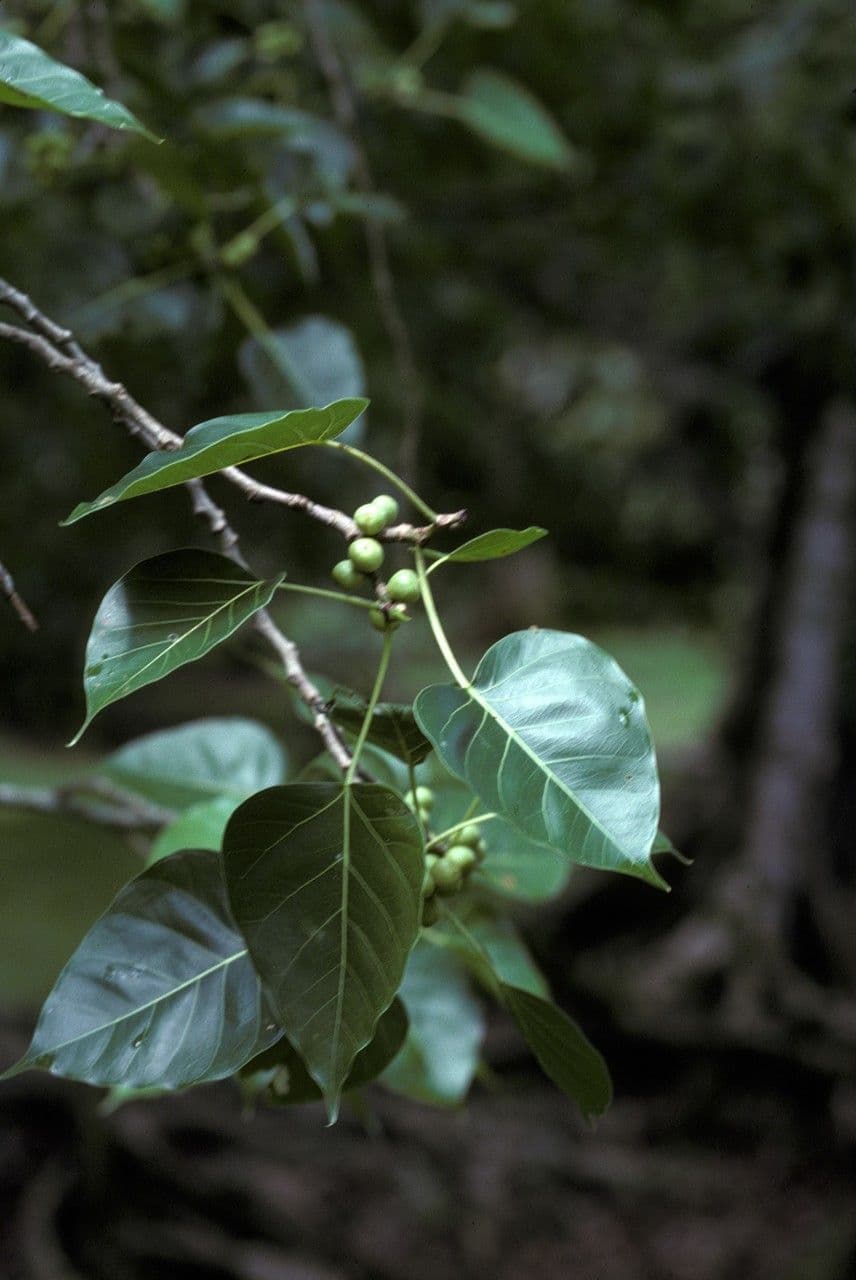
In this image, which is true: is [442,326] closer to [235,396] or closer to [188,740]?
[235,396]

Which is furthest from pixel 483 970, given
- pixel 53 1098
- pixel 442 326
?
pixel 53 1098

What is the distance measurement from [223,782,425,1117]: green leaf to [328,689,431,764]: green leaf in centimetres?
4

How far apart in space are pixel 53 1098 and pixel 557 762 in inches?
65.2

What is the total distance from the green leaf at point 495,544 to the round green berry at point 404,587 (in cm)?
1

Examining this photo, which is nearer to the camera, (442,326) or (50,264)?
(50,264)

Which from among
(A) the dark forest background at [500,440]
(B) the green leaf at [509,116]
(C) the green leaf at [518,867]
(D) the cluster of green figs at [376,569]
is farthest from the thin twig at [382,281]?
(D) the cluster of green figs at [376,569]

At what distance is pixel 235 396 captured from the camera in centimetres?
131

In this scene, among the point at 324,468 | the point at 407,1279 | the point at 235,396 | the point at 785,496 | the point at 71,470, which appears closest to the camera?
the point at 235,396

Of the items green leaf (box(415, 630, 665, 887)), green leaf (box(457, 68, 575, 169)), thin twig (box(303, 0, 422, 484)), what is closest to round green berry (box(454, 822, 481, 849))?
green leaf (box(415, 630, 665, 887))

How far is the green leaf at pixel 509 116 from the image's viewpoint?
3.54 ft

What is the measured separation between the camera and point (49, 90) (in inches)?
14.3

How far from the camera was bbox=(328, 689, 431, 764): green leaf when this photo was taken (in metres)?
0.40

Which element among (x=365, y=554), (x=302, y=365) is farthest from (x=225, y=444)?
(x=302, y=365)

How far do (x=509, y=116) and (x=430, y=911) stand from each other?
37.4 inches
